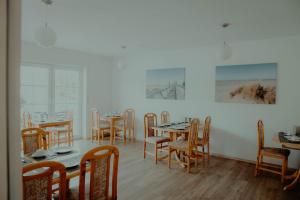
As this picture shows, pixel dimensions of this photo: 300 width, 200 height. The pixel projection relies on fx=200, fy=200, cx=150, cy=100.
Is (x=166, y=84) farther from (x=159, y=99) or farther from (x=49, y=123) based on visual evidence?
(x=49, y=123)

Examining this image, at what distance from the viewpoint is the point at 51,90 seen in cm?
519

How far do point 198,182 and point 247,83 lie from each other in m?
2.30

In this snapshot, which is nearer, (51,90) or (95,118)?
(51,90)

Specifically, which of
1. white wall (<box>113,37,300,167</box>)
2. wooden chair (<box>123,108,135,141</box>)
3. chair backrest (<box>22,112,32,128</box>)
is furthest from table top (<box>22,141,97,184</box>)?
wooden chair (<box>123,108,135,141</box>)

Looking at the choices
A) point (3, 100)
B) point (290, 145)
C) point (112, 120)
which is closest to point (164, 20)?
point (290, 145)

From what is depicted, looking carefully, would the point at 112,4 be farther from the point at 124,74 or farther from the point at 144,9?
the point at 124,74

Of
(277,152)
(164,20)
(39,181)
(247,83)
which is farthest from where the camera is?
(247,83)

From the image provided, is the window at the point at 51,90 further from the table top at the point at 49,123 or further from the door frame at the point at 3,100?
the door frame at the point at 3,100

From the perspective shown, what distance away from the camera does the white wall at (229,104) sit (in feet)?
12.3

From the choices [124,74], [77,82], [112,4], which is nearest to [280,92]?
[112,4]

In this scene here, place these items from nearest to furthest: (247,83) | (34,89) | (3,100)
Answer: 1. (3,100)
2. (247,83)
3. (34,89)

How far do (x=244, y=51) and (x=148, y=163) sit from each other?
3063 mm

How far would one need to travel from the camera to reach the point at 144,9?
2.66 m

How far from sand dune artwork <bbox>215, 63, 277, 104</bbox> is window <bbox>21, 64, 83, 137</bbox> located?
3.91 metres
